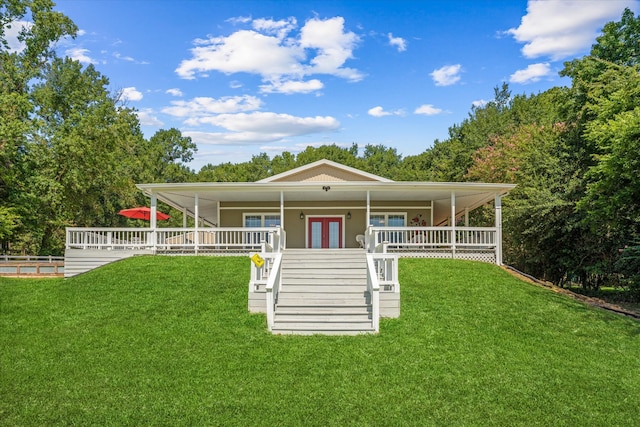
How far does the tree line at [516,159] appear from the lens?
1437 centimetres

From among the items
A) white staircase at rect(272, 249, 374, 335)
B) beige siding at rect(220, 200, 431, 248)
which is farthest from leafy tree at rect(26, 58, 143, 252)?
white staircase at rect(272, 249, 374, 335)

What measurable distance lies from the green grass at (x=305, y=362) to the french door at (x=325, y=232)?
8.46 meters

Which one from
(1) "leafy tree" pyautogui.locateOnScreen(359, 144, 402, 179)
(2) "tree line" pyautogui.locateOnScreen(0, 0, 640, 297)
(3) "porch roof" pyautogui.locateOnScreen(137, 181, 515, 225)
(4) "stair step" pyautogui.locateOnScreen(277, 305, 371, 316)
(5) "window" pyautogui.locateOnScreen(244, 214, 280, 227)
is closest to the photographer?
(4) "stair step" pyautogui.locateOnScreen(277, 305, 371, 316)

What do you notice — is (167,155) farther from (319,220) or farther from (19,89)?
(319,220)

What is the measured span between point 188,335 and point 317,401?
3.41 meters

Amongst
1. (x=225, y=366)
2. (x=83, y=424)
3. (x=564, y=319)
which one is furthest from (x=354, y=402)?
(x=564, y=319)

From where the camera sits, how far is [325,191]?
1700cm

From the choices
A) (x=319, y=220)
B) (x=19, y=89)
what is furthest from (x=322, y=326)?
(x=19, y=89)

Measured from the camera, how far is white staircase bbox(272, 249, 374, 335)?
30.7 ft

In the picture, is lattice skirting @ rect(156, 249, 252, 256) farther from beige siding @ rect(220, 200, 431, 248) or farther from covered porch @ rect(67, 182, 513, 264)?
beige siding @ rect(220, 200, 431, 248)

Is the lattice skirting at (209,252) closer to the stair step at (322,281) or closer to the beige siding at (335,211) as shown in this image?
the beige siding at (335,211)

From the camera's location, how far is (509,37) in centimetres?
2105

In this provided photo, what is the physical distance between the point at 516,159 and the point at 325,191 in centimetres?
1170

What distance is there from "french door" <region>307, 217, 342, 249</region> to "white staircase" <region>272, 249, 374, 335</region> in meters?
5.97
